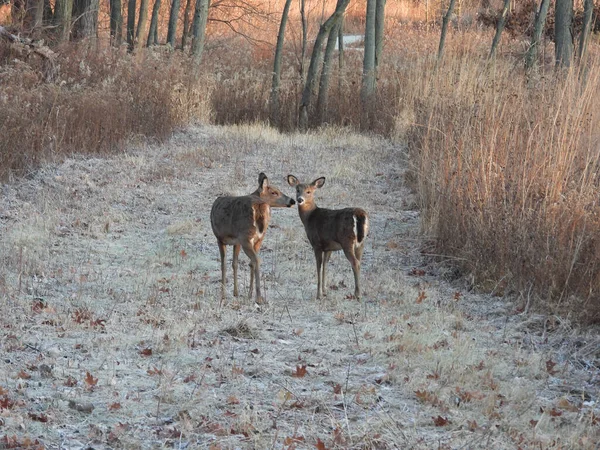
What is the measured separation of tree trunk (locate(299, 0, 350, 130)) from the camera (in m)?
19.8

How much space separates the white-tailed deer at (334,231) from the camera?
7.88 m

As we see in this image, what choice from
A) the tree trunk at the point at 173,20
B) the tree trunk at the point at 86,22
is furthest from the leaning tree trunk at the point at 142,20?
the tree trunk at the point at 86,22

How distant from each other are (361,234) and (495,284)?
146 centimetres

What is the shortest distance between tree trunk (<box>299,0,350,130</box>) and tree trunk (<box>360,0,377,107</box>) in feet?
1.93

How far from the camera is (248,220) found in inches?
306

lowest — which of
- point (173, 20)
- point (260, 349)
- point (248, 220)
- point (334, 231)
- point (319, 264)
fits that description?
point (260, 349)

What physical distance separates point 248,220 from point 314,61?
519 inches

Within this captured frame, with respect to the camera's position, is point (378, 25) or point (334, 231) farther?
point (378, 25)

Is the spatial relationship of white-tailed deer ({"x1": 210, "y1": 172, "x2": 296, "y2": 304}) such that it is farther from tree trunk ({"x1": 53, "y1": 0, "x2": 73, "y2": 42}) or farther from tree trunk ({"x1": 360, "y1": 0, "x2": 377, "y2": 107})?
tree trunk ({"x1": 360, "y1": 0, "x2": 377, "y2": 107})

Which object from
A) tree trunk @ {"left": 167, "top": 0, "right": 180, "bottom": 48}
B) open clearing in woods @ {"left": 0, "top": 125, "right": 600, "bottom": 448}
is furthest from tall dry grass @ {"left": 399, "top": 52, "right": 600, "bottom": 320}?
tree trunk @ {"left": 167, "top": 0, "right": 180, "bottom": 48}

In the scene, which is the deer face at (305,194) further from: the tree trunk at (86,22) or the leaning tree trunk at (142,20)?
the leaning tree trunk at (142,20)

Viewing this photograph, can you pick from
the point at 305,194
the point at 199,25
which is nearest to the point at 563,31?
the point at 305,194

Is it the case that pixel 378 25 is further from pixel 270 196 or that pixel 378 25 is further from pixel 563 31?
pixel 270 196

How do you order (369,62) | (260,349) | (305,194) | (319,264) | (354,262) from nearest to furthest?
(260,349)
(354,262)
(319,264)
(305,194)
(369,62)
